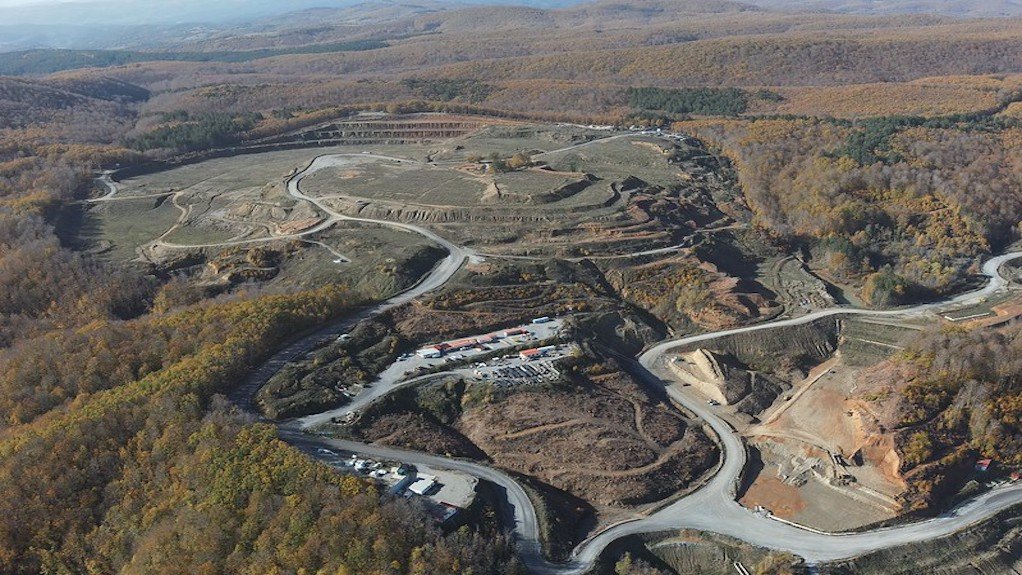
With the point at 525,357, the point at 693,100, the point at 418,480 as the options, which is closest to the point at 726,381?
the point at 525,357

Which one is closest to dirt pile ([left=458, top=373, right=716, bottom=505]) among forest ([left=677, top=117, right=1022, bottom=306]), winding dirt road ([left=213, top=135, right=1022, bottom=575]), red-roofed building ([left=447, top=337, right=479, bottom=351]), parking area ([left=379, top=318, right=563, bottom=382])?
winding dirt road ([left=213, top=135, right=1022, bottom=575])

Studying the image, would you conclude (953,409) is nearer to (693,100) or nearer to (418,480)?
(418,480)

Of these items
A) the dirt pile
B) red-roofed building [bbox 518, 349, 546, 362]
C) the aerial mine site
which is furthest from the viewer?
red-roofed building [bbox 518, 349, 546, 362]

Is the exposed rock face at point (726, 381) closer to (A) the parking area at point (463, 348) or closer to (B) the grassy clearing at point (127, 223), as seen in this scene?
(A) the parking area at point (463, 348)

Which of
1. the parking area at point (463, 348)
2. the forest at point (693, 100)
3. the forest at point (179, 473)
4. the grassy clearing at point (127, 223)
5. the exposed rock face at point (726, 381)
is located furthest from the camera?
the forest at point (693, 100)

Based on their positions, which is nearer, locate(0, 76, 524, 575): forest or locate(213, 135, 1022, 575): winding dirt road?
locate(0, 76, 524, 575): forest

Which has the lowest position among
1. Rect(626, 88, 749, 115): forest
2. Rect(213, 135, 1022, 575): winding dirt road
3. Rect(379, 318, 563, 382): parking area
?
Rect(213, 135, 1022, 575): winding dirt road

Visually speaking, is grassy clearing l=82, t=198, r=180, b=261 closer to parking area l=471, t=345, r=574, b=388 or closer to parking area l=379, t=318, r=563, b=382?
parking area l=379, t=318, r=563, b=382

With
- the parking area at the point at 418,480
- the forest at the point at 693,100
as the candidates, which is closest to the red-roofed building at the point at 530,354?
the parking area at the point at 418,480

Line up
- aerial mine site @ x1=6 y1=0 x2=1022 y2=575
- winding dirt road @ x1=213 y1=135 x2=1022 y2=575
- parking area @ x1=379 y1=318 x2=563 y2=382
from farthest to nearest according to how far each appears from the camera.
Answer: parking area @ x1=379 y1=318 x2=563 y2=382
winding dirt road @ x1=213 y1=135 x2=1022 y2=575
aerial mine site @ x1=6 y1=0 x2=1022 y2=575

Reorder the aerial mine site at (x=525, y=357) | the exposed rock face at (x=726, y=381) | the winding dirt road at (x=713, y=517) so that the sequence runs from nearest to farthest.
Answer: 1. the aerial mine site at (x=525, y=357)
2. the winding dirt road at (x=713, y=517)
3. the exposed rock face at (x=726, y=381)
